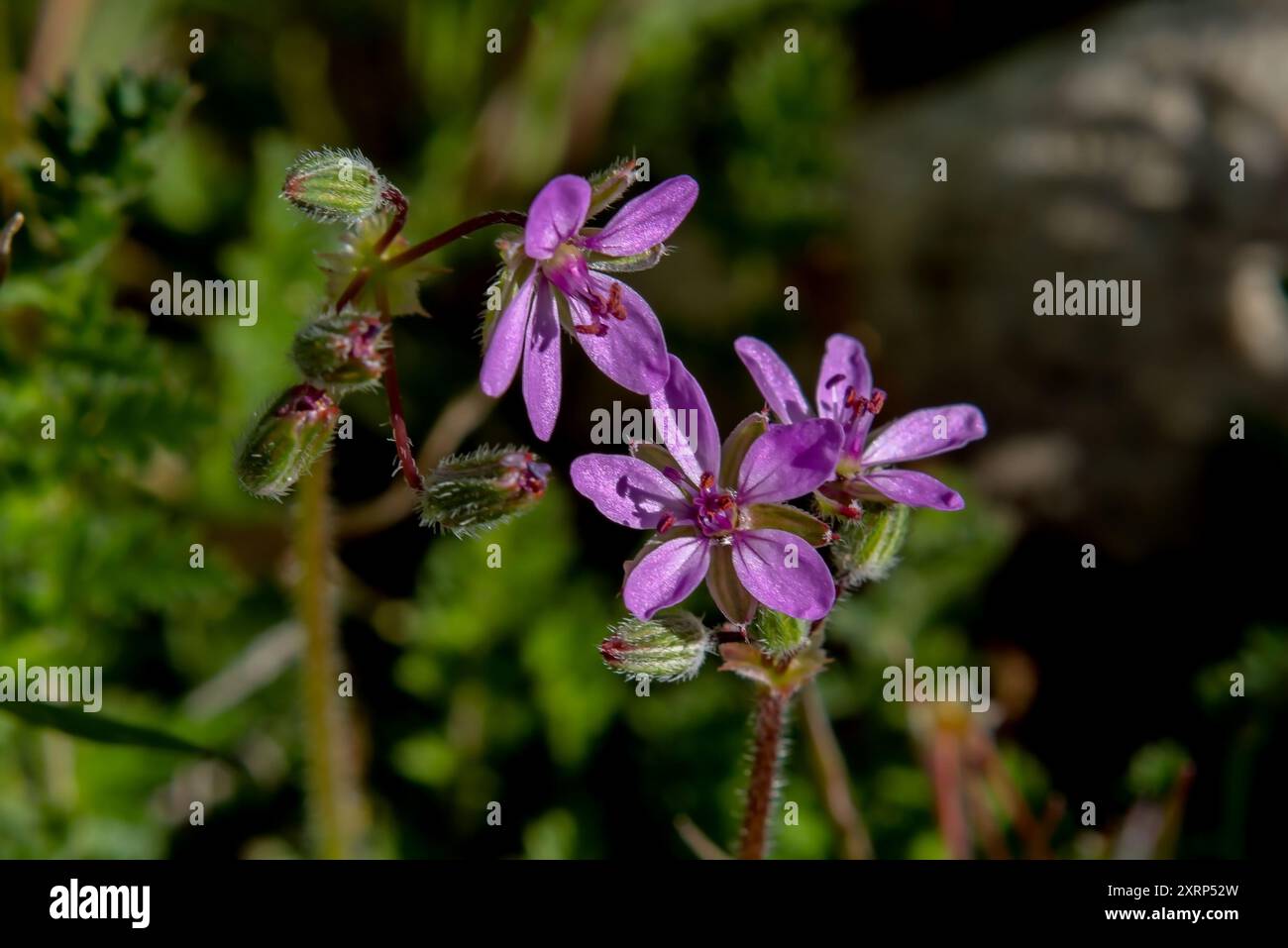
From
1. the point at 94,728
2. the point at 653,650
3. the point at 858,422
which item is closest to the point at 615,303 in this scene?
the point at 858,422

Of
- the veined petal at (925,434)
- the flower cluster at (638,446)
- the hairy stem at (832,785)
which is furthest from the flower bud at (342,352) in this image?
the hairy stem at (832,785)

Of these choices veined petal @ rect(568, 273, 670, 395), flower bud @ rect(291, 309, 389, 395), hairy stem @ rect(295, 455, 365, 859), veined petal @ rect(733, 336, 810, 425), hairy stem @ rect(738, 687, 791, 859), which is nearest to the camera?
flower bud @ rect(291, 309, 389, 395)

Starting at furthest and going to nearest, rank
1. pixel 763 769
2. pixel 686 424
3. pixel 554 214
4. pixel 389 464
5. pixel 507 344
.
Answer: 1. pixel 389 464
2. pixel 763 769
3. pixel 686 424
4. pixel 507 344
5. pixel 554 214

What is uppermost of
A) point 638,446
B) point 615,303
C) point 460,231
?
point 460,231

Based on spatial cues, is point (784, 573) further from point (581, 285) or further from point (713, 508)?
point (581, 285)

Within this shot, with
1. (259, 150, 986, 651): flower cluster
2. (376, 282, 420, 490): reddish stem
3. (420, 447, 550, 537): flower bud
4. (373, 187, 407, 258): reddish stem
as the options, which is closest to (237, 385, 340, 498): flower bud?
(259, 150, 986, 651): flower cluster

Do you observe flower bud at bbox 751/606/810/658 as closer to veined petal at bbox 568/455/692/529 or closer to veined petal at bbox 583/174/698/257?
veined petal at bbox 568/455/692/529
